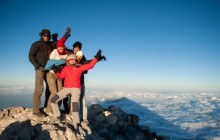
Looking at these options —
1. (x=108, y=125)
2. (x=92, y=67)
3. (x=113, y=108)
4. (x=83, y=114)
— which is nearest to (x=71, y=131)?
(x=83, y=114)

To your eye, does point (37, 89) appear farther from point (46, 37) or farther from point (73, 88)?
point (46, 37)

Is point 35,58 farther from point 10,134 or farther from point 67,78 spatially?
point 10,134

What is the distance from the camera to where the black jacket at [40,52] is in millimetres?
6211

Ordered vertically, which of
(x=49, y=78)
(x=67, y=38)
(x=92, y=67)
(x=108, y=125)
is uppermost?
(x=67, y=38)

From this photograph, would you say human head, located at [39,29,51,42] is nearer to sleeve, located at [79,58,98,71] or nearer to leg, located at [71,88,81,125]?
sleeve, located at [79,58,98,71]

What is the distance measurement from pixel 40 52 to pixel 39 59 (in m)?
0.30

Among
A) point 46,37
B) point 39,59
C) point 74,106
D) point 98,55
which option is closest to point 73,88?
point 74,106

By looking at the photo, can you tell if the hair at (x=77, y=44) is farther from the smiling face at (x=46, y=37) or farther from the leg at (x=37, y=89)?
the leg at (x=37, y=89)

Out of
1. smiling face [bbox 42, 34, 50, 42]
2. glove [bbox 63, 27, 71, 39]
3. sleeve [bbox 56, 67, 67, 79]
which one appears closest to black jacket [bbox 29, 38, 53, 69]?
smiling face [bbox 42, 34, 50, 42]

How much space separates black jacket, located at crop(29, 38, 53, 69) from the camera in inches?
245

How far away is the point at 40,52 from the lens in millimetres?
6457

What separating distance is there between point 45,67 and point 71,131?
268 centimetres

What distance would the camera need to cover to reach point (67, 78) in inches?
231

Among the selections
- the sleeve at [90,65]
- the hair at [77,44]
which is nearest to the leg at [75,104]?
the sleeve at [90,65]
